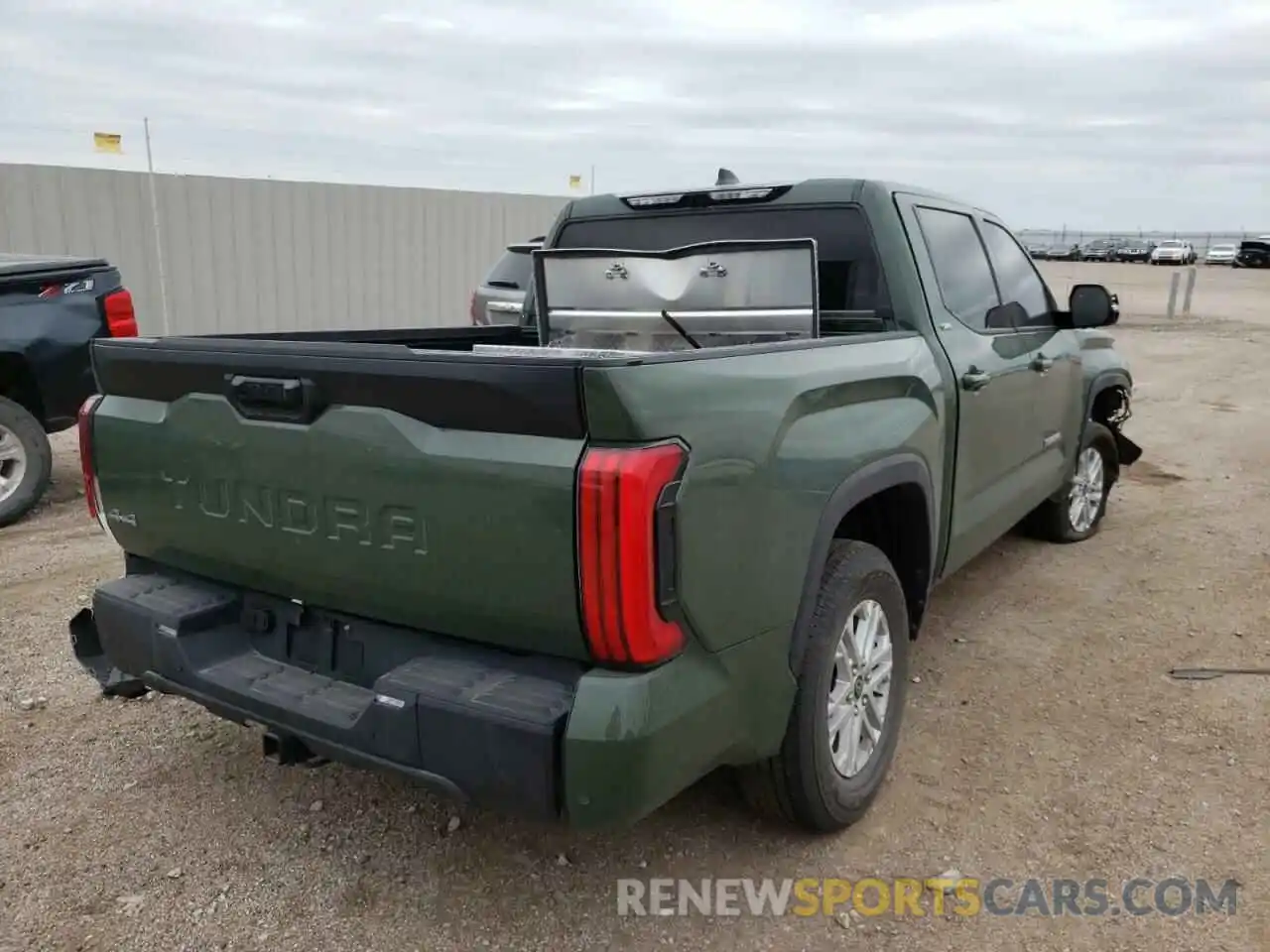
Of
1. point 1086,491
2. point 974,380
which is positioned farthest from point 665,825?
point 1086,491

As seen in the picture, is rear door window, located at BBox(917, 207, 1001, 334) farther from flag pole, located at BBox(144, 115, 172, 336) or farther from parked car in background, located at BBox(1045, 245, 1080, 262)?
parked car in background, located at BBox(1045, 245, 1080, 262)

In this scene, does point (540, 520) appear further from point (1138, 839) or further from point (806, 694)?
point (1138, 839)

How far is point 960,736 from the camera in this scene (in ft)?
11.9

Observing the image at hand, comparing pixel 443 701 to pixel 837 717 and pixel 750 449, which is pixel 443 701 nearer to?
pixel 750 449

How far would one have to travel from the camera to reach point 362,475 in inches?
92.7

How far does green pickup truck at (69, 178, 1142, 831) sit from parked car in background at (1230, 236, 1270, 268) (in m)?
57.8

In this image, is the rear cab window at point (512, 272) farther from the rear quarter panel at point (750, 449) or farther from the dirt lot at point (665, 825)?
the rear quarter panel at point (750, 449)

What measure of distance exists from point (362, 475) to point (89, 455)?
1.14m

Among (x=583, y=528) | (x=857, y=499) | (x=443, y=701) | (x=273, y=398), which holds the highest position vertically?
(x=273, y=398)

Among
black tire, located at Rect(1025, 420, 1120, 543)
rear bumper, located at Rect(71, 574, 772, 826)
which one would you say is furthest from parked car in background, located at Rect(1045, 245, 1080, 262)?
rear bumper, located at Rect(71, 574, 772, 826)

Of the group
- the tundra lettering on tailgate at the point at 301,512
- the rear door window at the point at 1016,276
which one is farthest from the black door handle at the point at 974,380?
the tundra lettering on tailgate at the point at 301,512

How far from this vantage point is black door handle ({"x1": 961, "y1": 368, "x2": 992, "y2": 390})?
3.67 meters

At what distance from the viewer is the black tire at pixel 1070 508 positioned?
5.60 m

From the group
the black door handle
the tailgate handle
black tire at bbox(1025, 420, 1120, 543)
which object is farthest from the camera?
black tire at bbox(1025, 420, 1120, 543)
